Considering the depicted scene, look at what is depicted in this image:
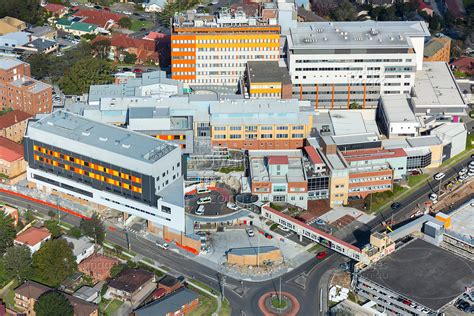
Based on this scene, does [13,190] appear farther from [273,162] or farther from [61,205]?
[273,162]

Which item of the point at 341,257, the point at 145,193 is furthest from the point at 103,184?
the point at 341,257

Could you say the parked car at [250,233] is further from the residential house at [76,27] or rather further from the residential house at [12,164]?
the residential house at [76,27]

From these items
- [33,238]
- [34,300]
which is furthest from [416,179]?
[34,300]

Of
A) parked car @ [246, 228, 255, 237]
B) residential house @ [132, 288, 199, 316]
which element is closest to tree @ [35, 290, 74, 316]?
residential house @ [132, 288, 199, 316]

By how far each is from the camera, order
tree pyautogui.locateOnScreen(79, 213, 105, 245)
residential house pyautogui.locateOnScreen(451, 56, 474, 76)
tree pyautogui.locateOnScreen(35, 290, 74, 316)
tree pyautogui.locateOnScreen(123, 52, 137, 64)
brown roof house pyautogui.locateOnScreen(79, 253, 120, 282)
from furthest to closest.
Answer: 1. tree pyautogui.locateOnScreen(123, 52, 137, 64)
2. residential house pyautogui.locateOnScreen(451, 56, 474, 76)
3. tree pyautogui.locateOnScreen(79, 213, 105, 245)
4. brown roof house pyautogui.locateOnScreen(79, 253, 120, 282)
5. tree pyautogui.locateOnScreen(35, 290, 74, 316)

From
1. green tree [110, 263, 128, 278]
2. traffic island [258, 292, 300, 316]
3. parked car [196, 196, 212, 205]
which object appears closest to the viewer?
traffic island [258, 292, 300, 316]

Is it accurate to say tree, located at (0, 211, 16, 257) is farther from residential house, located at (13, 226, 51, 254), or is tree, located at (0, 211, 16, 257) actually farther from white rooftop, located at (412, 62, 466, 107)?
white rooftop, located at (412, 62, 466, 107)

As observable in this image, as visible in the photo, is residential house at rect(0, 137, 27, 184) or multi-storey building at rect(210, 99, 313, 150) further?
multi-storey building at rect(210, 99, 313, 150)
